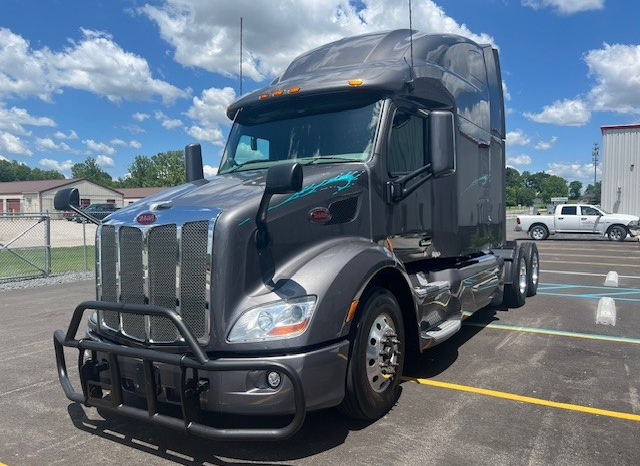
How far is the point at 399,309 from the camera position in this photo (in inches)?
175

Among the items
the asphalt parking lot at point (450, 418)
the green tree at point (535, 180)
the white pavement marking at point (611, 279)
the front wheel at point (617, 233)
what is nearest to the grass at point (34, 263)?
the asphalt parking lot at point (450, 418)

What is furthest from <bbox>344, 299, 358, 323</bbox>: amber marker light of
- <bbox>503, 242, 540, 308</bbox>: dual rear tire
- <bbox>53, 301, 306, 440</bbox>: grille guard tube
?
<bbox>503, 242, 540, 308</bbox>: dual rear tire

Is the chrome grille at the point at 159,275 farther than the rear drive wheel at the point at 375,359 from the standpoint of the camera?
No

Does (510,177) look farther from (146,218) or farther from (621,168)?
(146,218)

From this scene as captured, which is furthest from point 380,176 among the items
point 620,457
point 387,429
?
point 620,457

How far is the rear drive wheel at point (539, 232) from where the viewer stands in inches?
1036

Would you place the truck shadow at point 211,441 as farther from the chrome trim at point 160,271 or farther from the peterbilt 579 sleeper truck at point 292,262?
the chrome trim at point 160,271

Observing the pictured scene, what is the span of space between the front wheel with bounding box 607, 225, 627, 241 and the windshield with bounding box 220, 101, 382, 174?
79.3 ft

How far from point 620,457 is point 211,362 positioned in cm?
276

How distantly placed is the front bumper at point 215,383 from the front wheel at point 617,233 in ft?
82.8

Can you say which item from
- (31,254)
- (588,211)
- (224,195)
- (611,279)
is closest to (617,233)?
(588,211)

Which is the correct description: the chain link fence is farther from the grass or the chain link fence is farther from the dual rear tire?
the dual rear tire

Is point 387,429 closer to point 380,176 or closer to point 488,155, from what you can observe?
point 380,176

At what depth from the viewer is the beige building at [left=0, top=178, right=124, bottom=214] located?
6419cm
